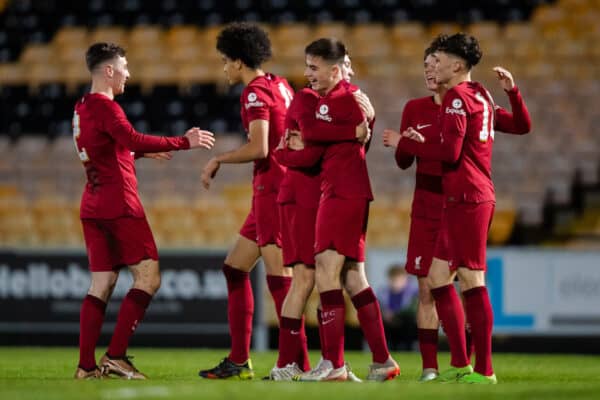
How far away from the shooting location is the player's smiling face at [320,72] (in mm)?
6910

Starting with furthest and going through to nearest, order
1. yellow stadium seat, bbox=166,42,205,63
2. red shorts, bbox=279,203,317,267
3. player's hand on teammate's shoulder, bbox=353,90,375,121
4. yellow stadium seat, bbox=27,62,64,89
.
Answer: yellow stadium seat, bbox=27,62,64,89, yellow stadium seat, bbox=166,42,205,63, red shorts, bbox=279,203,317,267, player's hand on teammate's shoulder, bbox=353,90,375,121

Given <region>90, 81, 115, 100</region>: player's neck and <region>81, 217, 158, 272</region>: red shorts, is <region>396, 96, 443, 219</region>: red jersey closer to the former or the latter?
<region>81, 217, 158, 272</region>: red shorts

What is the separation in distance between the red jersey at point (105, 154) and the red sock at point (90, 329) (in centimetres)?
54

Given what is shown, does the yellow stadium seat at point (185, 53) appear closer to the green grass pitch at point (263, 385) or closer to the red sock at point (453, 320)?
the green grass pitch at point (263, 385)

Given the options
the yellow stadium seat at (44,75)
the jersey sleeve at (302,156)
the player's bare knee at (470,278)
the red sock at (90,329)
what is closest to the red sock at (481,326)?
the player's bare knee at (470,278)

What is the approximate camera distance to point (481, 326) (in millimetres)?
6820

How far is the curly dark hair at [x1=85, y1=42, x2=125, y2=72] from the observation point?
24.4 feet

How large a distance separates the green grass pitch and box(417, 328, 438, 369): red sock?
0.21 meters

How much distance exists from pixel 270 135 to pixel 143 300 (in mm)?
1290

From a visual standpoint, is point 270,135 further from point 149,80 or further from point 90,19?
point 90,19

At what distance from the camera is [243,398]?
5516 millimetres

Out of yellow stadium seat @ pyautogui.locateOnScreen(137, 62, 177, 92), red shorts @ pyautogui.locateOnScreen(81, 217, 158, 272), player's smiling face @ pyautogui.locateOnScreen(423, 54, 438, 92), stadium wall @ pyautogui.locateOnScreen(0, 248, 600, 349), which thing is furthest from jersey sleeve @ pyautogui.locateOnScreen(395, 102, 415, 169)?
yellow stadium seat @ pyautogui.locateOnScreen(137, 62, 177, 92)

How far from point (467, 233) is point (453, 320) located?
22.5 inches

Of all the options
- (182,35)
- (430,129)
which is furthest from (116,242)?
(182,35)
